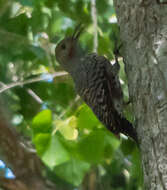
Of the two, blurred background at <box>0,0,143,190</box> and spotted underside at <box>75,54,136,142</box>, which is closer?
blurred background at <box>0,0,143,190</box>

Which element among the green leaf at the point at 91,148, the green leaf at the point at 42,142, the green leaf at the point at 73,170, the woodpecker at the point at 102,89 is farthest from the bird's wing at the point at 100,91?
the green leaf at the point at 42,142

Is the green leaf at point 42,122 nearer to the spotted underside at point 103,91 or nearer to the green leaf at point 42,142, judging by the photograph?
the green leaf at point 42,142

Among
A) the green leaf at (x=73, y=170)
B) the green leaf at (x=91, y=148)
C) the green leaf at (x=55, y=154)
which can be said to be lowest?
the green leaf at (x=73, y=170)

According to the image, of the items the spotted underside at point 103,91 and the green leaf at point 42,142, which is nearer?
the green leaf at point 42,142

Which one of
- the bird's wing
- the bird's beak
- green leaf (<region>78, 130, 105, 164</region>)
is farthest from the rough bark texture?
the bird's beak

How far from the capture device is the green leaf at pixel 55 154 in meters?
2.47

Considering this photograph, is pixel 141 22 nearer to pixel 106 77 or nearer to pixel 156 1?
pixel 156 1

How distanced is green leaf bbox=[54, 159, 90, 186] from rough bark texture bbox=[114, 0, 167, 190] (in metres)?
0.56

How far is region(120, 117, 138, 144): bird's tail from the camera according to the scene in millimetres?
2455

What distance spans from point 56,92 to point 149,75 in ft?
5.85

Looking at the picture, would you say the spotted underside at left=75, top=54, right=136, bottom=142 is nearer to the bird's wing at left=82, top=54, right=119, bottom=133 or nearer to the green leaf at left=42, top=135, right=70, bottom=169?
the bird's wing at left=82, top=54, right=119, bottom=133

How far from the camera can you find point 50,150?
8.25ft

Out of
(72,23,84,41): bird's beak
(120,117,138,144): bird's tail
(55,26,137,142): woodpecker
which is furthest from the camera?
(72,23,84,41): bird's beak

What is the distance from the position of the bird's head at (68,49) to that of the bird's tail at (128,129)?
101cm
